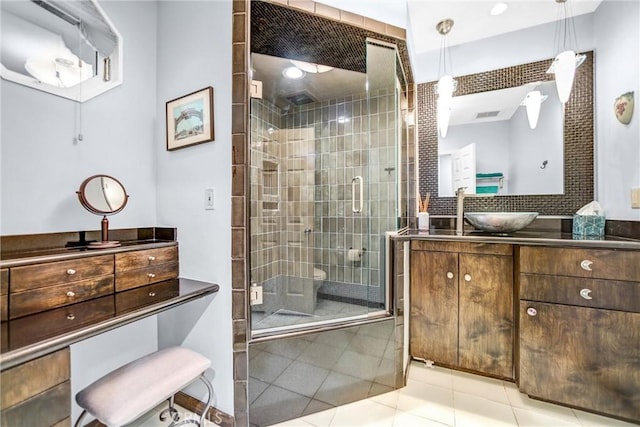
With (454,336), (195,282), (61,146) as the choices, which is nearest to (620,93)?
(454,336)

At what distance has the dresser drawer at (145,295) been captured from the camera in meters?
1.01

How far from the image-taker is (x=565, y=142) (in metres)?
1.94

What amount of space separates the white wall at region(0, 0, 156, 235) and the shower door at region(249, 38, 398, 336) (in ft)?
2.08

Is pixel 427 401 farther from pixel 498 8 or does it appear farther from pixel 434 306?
pixel 498 8

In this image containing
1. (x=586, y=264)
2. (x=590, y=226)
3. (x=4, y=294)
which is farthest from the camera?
(x=590, y=226)

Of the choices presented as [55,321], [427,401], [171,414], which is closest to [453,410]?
[427,401]

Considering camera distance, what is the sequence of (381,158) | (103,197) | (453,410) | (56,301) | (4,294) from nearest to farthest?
(4,294), (56,301), (103,197), (453,410), (381,158)

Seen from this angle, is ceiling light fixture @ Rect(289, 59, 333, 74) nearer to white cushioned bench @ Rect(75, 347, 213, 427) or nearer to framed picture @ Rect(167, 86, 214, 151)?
framed picture @ Rect(167, 86, 214, 151)

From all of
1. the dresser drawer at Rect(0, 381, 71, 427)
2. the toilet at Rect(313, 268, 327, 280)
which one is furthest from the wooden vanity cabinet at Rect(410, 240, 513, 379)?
the dresser drawer at Rect(0, 381, 71, 427)

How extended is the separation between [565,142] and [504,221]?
90 centimetres

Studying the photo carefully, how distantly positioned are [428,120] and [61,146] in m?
2.48

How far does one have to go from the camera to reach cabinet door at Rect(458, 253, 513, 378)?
1.61 metres

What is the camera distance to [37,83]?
3.73 ft

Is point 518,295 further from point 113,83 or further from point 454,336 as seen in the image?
point 113,83
